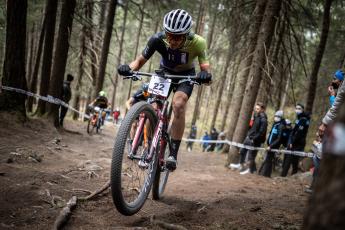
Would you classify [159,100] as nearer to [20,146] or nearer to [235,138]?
[20,146]

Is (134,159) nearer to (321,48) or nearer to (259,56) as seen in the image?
(259,56)

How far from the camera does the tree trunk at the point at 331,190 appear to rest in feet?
3.83

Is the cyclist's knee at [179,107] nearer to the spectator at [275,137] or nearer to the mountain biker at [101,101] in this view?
the spectator at [275,137]

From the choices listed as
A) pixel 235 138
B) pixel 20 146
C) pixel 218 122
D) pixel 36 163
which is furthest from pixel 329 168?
pixel 218 122

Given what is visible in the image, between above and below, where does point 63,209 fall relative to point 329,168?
below

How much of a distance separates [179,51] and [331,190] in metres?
3.97

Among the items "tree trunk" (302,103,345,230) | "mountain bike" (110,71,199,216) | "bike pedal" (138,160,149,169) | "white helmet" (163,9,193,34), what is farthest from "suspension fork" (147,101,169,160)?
"tree trunk" (302,103,345,230)

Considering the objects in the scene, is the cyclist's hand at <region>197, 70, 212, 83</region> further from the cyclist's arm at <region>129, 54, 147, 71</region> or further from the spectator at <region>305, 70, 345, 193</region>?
the spectator at <region>305, 70, 345, 193</region>

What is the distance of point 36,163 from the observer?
609 cm

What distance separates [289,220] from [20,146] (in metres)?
5.41

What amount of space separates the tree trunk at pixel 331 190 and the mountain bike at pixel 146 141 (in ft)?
8.35

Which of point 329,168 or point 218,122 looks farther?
point 218,122

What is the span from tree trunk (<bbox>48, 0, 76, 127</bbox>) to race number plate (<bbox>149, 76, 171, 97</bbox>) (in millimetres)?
7807

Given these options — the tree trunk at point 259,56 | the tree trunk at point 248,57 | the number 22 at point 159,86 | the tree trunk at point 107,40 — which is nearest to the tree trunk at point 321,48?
the tree trunk at point 248,57
